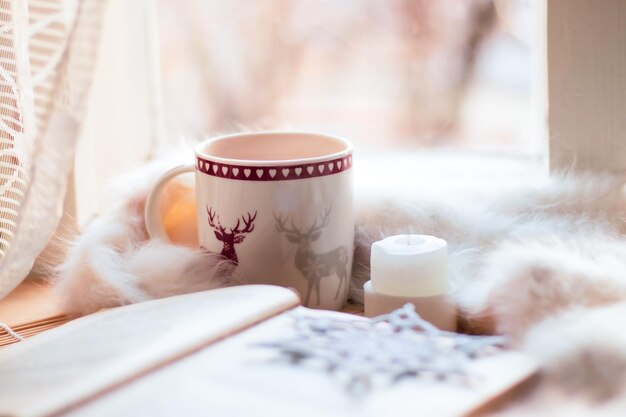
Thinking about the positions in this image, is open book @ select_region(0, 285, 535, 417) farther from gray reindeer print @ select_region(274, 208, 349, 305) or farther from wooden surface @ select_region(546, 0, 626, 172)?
wooden surface @ select_region(546, 0, 626, 172)

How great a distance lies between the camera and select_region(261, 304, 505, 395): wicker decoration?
0.52 meters

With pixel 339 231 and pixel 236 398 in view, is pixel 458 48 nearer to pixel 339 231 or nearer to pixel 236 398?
pixel 339 231

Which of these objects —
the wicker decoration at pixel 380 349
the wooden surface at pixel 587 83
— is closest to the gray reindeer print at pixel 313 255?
the wicker decoration at pixel 380 349

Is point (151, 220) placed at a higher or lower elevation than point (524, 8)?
lower

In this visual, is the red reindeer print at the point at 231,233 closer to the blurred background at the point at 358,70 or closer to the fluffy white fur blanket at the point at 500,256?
the fluffy white fur blanket at the point at 500,256

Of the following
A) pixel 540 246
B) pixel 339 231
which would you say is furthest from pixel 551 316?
pixel 339 231

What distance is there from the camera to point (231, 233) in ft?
2.37

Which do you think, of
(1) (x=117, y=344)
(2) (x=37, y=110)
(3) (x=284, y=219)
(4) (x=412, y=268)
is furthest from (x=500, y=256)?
(2) (x=37, y=110)

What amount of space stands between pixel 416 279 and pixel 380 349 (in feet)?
0.42

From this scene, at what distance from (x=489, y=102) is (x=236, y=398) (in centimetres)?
57

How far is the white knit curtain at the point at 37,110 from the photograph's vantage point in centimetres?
63

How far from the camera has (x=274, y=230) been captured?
0.71 m

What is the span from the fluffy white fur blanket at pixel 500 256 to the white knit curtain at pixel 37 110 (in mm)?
80

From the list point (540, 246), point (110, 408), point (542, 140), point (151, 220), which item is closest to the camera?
point (110, 408)
